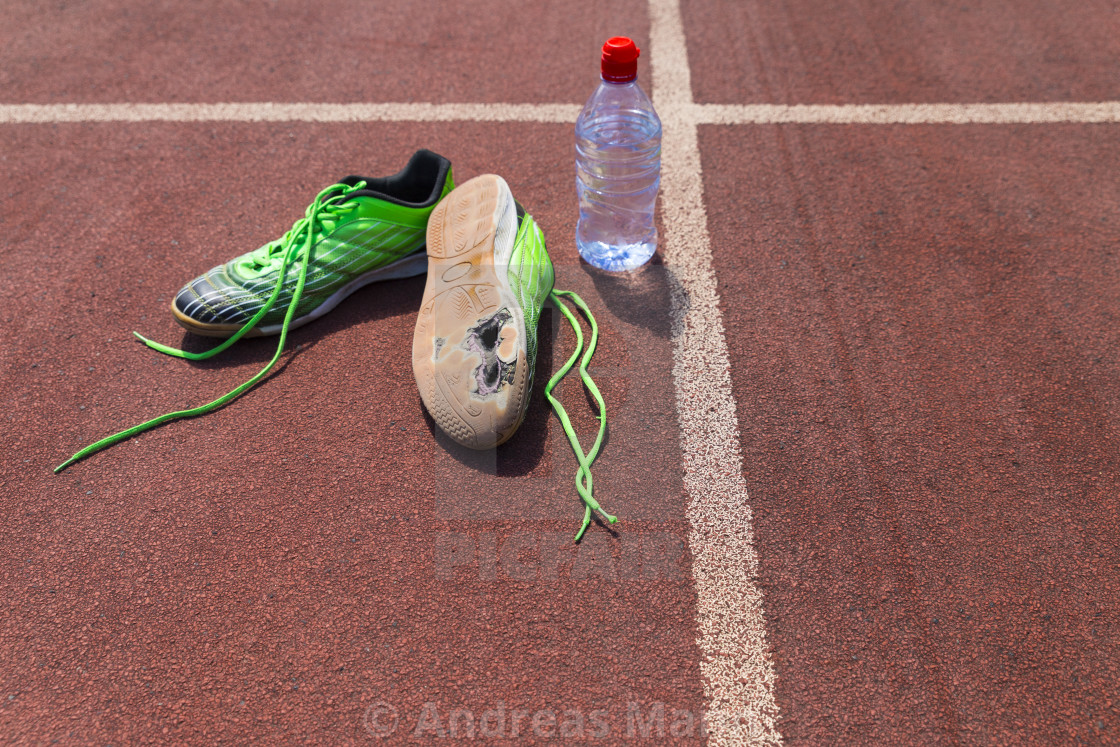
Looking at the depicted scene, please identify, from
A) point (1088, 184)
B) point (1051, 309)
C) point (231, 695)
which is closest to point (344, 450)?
point (231, 695)

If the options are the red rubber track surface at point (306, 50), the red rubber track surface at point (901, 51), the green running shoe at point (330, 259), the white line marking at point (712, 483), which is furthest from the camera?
the red rubber track surface at point (306, 50)

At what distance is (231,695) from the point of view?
1.78m

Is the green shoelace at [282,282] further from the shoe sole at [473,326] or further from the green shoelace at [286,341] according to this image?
the shoe sole at [473,326]

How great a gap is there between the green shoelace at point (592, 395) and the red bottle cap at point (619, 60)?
0.78 m

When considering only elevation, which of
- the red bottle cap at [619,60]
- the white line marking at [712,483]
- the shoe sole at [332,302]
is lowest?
the white line marking at [712,483]

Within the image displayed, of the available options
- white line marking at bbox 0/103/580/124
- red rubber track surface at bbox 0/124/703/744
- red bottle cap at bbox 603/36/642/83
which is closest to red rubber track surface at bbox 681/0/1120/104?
white line marking at bbox 0/103/580/124

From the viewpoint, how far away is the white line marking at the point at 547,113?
346 cm

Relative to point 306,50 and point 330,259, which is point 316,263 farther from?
point 306,50

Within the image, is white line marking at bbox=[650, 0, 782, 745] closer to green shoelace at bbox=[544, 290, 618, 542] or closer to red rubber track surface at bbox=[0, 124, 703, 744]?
red rubber track surface at bbox=[0, 124, 703, 744]

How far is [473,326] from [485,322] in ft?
0.14

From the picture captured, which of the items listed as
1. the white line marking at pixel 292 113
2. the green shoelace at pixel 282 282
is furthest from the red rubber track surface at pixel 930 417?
the green shoelace at pixel 282 282

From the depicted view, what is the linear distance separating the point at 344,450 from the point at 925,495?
71.7 inches

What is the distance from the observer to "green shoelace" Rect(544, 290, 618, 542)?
208 centimetres

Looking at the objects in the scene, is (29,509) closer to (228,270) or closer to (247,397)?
(247,397)
